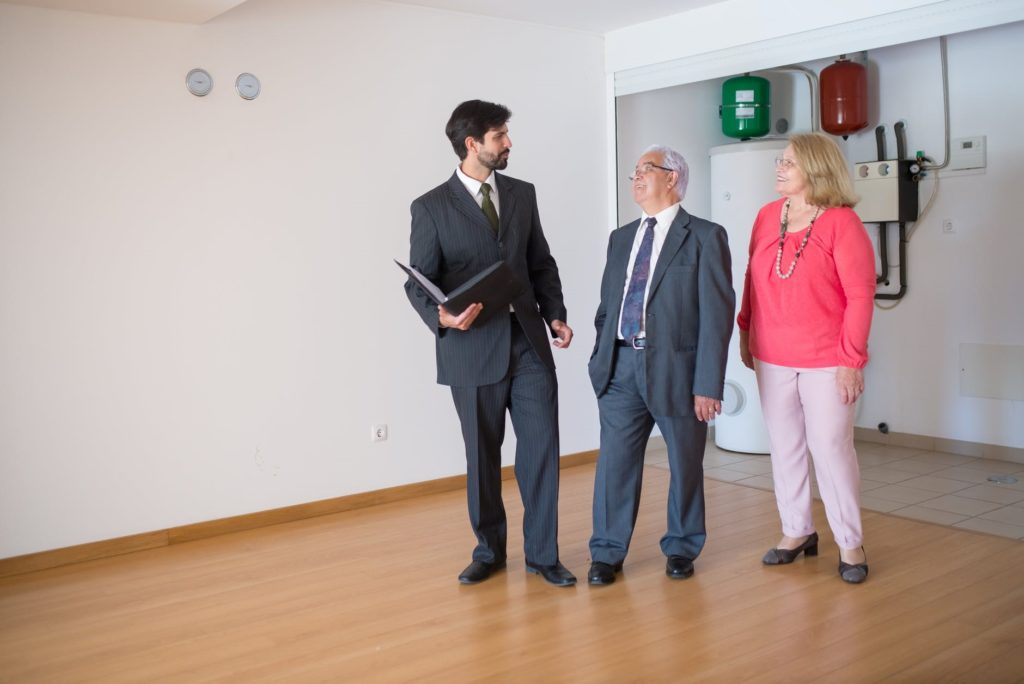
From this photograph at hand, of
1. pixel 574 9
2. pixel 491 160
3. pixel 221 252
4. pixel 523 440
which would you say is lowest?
pixel 523 440

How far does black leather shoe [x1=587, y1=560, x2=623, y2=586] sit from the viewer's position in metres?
3.54

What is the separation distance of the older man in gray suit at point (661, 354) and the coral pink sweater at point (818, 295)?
0.20m

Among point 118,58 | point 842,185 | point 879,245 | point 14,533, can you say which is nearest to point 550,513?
point 842,185

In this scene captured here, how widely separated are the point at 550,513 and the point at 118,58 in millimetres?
2530

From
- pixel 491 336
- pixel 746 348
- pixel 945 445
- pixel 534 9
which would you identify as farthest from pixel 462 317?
pixel 945 445

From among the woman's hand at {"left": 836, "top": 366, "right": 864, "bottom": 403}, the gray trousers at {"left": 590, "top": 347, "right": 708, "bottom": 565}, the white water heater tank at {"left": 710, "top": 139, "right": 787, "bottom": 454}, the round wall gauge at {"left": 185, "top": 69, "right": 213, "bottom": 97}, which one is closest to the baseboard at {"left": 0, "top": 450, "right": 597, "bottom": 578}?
the white water heater tank at {"left": 710, "top": 139, "right": 787, "bottom": 454}

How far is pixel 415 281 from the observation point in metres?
3.37

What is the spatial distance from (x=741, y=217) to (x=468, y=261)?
2755 millimetres

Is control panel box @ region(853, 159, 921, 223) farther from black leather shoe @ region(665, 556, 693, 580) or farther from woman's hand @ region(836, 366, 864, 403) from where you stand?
black leather shoe @ region(665, 556, 693, 580)

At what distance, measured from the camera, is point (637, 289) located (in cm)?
348

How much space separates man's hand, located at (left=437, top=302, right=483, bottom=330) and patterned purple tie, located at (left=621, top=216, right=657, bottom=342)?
1.80 feet

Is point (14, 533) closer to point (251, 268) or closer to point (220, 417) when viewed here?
point (220, 417)

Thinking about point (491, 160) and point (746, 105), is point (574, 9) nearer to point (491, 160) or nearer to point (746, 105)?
point (746, 105)

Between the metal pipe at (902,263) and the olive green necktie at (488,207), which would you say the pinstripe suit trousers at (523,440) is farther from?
the metal pipe at (902,263)
